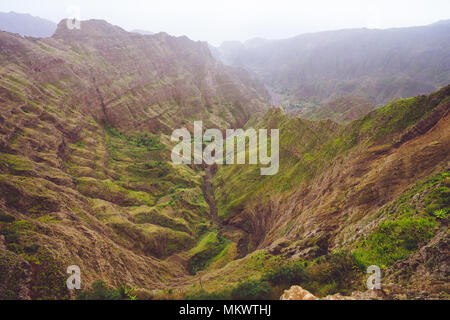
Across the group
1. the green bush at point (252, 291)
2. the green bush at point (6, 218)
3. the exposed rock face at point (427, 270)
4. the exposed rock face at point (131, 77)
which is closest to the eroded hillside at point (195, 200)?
the exposed rock face at point (427, 270)

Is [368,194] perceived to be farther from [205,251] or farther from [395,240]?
A: [205,251]

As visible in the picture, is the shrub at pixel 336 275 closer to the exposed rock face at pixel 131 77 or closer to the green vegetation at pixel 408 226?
the green vegetation at pixel 408 226

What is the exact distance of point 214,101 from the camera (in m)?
146

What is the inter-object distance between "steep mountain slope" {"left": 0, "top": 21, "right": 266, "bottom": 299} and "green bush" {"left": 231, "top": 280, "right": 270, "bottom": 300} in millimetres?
16119

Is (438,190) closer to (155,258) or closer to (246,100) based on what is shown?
(155,258)

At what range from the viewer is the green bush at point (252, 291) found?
18.1 meters

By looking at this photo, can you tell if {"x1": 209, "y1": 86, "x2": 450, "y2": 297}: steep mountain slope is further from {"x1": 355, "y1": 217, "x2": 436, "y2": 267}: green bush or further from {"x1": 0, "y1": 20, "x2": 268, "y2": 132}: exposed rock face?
{"x1": 0, "y1": 20, "x2": 268, "y2": 132}: exposed rock face

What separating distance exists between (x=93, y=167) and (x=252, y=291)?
5587 centimetres

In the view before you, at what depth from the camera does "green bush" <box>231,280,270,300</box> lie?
59.3ft

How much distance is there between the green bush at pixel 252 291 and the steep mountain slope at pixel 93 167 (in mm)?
16119

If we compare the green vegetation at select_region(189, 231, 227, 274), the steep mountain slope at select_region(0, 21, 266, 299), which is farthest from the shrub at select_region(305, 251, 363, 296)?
the green vegetation at select_region(189, 231, 227, 274)

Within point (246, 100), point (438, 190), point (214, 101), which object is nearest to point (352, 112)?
point (246, 100)

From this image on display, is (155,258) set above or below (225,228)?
below

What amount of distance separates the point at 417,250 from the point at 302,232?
15601 millimetres
